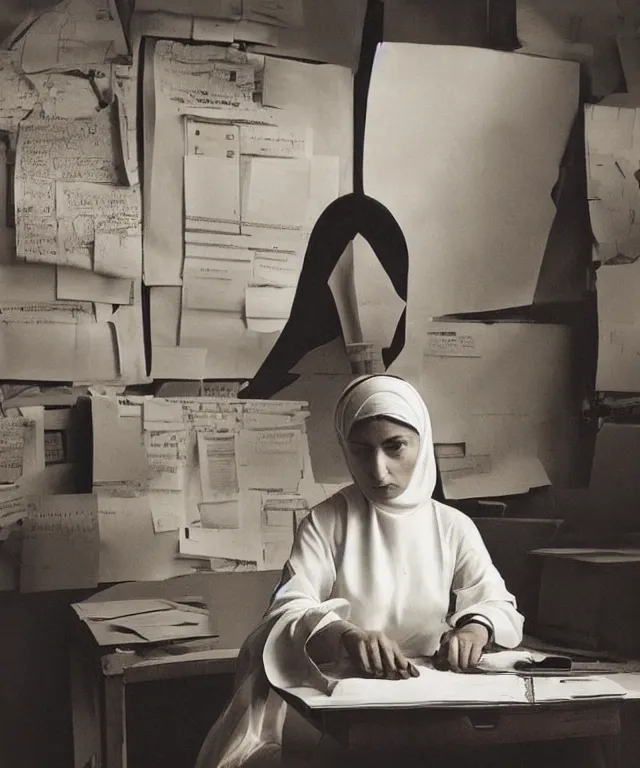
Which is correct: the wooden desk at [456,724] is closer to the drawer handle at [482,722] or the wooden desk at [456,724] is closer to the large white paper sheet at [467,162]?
the drawer handle at [482,722]

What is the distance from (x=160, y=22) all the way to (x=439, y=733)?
1400 mm

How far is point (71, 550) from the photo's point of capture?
199 cm

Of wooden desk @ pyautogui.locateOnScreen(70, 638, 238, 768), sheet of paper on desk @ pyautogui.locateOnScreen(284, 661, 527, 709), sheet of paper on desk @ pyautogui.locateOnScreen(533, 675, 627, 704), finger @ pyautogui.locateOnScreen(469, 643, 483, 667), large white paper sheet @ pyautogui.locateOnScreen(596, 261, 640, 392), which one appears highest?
large white paper sheet @ pyautogui.locateOnScreen(596, 261, 640, 392)

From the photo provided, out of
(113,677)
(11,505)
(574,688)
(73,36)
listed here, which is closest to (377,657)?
(574,688)

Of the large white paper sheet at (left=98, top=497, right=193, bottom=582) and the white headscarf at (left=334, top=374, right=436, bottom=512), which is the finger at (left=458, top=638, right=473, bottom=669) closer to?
the white headscarf at (left=334, top=374, right=436, bottom=512)

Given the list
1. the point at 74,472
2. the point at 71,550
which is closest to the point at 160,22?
the point at 74,472

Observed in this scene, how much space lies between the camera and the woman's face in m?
1.66

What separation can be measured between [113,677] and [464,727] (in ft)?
2.19

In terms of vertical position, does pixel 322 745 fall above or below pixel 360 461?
below

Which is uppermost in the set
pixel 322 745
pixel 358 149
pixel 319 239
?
pixel 358 149

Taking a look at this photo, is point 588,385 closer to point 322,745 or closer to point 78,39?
point 322,745

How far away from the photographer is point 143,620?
191 centimetres

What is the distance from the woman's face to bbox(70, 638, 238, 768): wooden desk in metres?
0.45

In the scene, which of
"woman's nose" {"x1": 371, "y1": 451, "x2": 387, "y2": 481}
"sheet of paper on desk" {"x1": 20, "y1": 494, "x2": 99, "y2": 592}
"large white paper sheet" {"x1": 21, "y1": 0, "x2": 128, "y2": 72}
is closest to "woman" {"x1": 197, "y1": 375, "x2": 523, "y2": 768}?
"woman's nose" {"x1": 371, "y1": 451, "x2": 387, "y2": 481}
